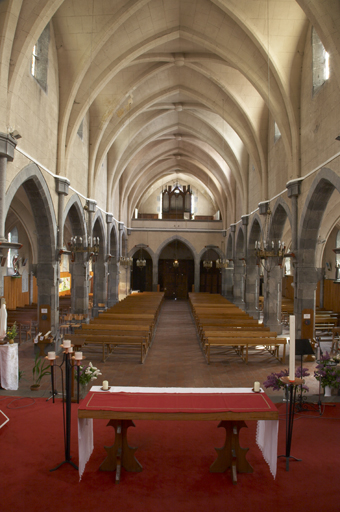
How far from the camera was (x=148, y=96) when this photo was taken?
19.5 metres

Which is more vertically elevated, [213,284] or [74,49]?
[74,49]

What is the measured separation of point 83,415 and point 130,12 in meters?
12.3

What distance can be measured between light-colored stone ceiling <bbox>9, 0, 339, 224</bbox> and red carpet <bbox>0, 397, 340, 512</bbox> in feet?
28.5

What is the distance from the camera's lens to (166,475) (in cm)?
462

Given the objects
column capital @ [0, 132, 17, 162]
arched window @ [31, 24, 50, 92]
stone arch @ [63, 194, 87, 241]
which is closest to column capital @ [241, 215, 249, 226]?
stone arch @ [63, 194, 87, 241]

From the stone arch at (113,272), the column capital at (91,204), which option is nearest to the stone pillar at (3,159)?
the column capital at (91,204)

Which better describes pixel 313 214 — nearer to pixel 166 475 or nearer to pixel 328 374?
pixel 328 374

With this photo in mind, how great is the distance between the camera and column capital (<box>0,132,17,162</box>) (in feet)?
29.1

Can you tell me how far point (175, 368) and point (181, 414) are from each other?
21.7 ft

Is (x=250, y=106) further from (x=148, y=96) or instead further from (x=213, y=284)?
(x=213, y=284)

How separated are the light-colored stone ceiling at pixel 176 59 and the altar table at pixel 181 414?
8604mm

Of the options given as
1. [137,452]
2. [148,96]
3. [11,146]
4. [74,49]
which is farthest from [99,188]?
[137,452]

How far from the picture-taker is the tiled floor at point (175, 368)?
9.29 meters

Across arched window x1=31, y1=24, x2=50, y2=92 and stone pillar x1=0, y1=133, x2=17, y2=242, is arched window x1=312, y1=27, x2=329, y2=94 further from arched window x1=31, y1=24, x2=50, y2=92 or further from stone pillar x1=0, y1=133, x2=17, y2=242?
stone pillar x1=0, y1=133, x2=17, y2=242
